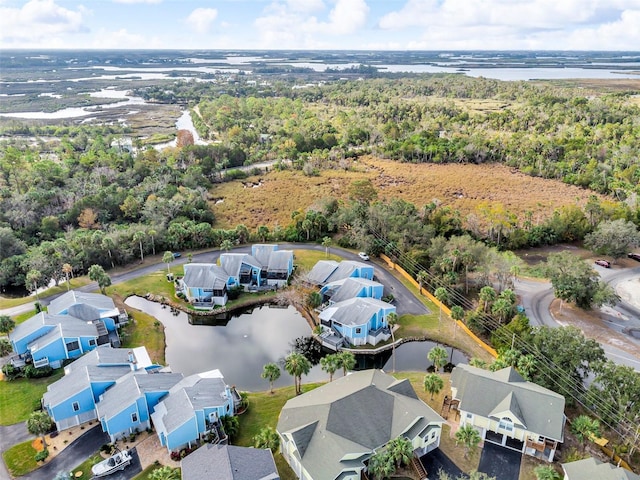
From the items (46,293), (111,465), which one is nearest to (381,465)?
(111,465)

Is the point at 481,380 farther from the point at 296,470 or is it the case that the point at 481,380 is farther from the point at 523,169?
the point at 523,169

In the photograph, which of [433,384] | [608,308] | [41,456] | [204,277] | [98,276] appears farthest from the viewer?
[204,277]

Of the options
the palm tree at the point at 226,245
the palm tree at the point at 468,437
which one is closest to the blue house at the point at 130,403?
the palm tree at the point at 468,437

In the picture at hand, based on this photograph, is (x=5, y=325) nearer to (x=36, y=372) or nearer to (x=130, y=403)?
(x=36, y=372)

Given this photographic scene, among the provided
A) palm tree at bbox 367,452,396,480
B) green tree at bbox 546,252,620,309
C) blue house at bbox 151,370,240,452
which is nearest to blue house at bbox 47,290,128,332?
blue house at bbox 151,370,240,452

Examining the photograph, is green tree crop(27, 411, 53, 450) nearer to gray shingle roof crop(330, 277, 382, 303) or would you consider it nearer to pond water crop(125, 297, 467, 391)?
pond water crop(125, 297, 467, 391)

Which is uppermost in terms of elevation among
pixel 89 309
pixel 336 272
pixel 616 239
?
pixel 616 239
